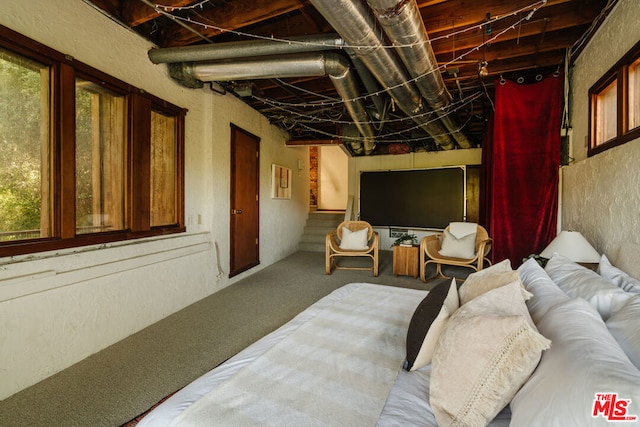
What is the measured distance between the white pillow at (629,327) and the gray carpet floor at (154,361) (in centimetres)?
203

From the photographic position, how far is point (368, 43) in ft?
6.58

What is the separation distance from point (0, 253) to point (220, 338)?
4.74 ft

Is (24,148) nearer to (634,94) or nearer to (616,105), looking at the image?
(634,94)

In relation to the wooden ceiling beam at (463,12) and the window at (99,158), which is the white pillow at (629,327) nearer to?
the wooden ceiling beam at (463,12)

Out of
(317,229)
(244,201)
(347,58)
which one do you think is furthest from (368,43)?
(317,229)

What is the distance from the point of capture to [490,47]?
279 centimetres

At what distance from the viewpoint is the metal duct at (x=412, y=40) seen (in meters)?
1.71

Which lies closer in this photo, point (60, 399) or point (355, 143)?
point (60, 399)

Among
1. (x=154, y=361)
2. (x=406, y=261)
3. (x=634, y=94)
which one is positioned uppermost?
(x=634, y=94)

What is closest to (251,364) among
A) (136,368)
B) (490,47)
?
(136,368)

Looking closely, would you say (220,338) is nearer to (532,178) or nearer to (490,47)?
(532,178)

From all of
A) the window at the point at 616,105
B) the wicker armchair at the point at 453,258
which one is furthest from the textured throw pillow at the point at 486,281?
the wicker armchair at the point at 453,258

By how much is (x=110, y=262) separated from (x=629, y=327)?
289 cm

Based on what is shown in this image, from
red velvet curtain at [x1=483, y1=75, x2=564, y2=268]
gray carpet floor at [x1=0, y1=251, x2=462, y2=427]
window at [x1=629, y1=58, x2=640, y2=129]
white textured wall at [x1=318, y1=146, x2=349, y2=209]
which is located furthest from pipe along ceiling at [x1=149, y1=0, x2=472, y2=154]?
white textured wall at [x1=318, y1=146, x2=349, y2=209]
